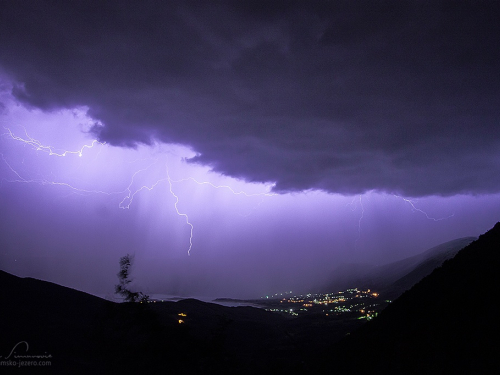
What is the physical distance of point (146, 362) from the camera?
28.7 metres

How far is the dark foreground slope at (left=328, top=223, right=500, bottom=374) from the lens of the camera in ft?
57.8

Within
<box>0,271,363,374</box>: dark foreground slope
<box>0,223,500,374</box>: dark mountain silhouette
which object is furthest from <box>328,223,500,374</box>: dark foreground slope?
<box>0,271,363,374</box>: dark foreground slope

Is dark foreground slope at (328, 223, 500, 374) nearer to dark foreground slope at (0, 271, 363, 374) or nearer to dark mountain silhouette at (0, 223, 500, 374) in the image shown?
dark mountain silhouette at (0, 223, 500, 374)

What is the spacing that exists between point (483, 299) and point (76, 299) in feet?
215

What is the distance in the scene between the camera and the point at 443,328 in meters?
22.1

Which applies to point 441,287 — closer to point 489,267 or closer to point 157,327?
point 489,267

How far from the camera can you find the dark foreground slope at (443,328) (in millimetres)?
17609

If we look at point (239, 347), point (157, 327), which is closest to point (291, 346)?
point (239, 347)

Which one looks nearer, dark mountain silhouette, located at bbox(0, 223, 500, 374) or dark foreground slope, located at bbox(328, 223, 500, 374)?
dark foreground slope, located at bbox(328, 223, 500, 374)

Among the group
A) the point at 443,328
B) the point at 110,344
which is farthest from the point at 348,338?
the point at 110,344

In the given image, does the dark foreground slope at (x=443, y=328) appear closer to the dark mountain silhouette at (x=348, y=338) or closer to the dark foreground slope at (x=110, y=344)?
the dark mountain silhouette at (x=348, y=338)

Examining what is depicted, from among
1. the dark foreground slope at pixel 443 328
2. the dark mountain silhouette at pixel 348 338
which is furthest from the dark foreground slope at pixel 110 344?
the dark foreground slope at pixel 443 328

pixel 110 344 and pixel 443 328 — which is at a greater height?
pixel 110 344

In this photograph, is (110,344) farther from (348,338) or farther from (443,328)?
(443,328)
